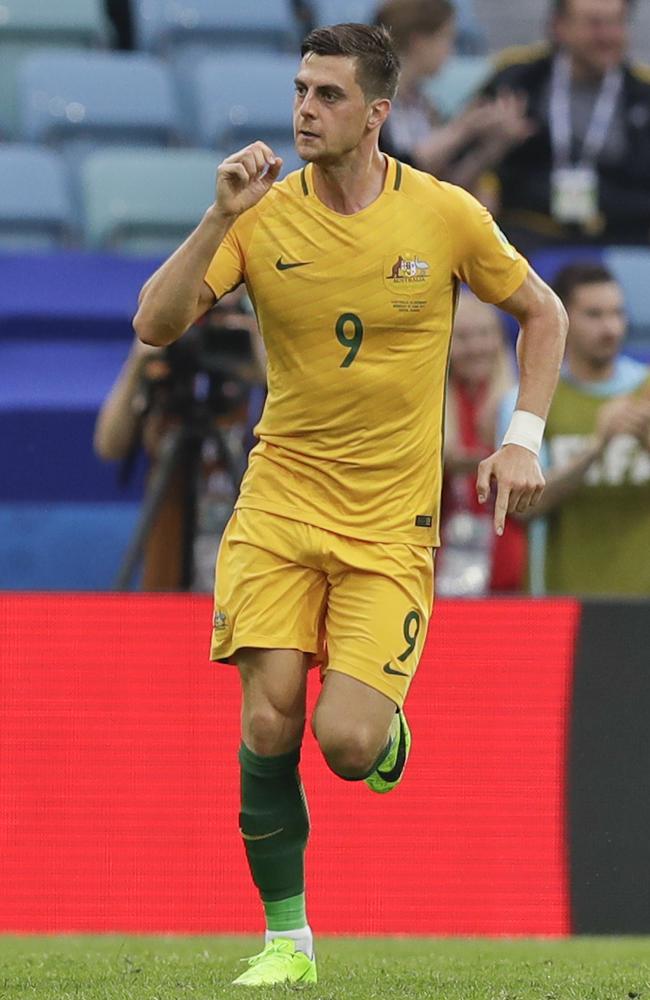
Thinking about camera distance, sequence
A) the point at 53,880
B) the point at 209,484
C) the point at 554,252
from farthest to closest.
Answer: the point at 554,252 → the point at 209,484 → the point at 53,880

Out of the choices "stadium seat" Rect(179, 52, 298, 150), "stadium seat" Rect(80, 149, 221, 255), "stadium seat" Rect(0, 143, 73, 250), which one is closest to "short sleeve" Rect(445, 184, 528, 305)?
"stadium seat" Rect(80, 149, 221, 255)

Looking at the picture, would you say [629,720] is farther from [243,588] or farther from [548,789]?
[243,588]

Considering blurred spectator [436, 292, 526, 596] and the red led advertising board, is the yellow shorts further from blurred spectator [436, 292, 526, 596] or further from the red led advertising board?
blurred spectator [436, 292, 526, 596]

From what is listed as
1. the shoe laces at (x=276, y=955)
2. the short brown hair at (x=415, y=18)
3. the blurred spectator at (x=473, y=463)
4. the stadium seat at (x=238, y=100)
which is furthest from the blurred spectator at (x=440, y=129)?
the shoe laces at (x=276, y=955)

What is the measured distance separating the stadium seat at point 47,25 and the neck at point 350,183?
285 inches

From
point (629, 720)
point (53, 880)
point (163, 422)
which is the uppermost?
point (163, 422)

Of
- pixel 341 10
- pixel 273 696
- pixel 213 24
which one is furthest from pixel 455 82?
pixel 273 696

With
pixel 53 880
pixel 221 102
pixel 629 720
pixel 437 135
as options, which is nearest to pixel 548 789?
pixel 629 720

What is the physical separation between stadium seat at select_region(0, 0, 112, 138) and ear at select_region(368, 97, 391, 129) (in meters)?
7.27

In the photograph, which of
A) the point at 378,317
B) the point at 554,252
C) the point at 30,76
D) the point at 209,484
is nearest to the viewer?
the point at 378,317

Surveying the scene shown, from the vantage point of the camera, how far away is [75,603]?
268 inches

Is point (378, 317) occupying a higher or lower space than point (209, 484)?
higher

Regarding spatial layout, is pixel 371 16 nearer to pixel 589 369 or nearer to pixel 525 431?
A: pixel 589 369

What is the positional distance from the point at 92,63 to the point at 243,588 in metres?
6.96
